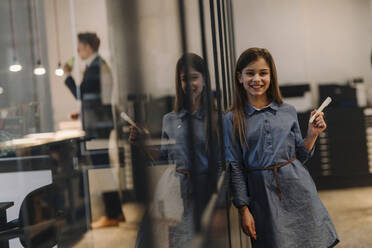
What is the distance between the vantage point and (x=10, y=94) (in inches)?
48.0

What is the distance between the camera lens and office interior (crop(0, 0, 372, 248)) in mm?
333

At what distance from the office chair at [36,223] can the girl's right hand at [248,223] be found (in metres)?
0.64

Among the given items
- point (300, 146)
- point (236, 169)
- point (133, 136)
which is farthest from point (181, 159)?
point (300, 146)

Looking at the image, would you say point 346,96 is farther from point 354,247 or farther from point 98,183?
point 98,183

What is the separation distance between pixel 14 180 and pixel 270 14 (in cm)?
277

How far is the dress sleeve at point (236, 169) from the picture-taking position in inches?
52.7

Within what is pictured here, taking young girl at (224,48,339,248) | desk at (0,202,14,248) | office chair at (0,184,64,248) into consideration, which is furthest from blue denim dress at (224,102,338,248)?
desk at (0,202,14,248)

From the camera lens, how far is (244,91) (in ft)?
4.81

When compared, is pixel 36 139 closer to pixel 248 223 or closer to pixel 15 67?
pixel 15 67

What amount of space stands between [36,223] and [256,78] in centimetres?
95

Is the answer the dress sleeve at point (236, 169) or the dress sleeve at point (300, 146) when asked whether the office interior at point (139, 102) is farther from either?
the dress sleeve at point (300, 146)

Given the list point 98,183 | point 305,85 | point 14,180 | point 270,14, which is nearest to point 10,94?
point 14,180

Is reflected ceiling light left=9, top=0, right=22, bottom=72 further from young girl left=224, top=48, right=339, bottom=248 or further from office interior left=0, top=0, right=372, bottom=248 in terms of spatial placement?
young girl left=224, top=48, right=339, bottom=248

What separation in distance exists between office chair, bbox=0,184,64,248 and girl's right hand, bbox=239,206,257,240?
25.2 inches
